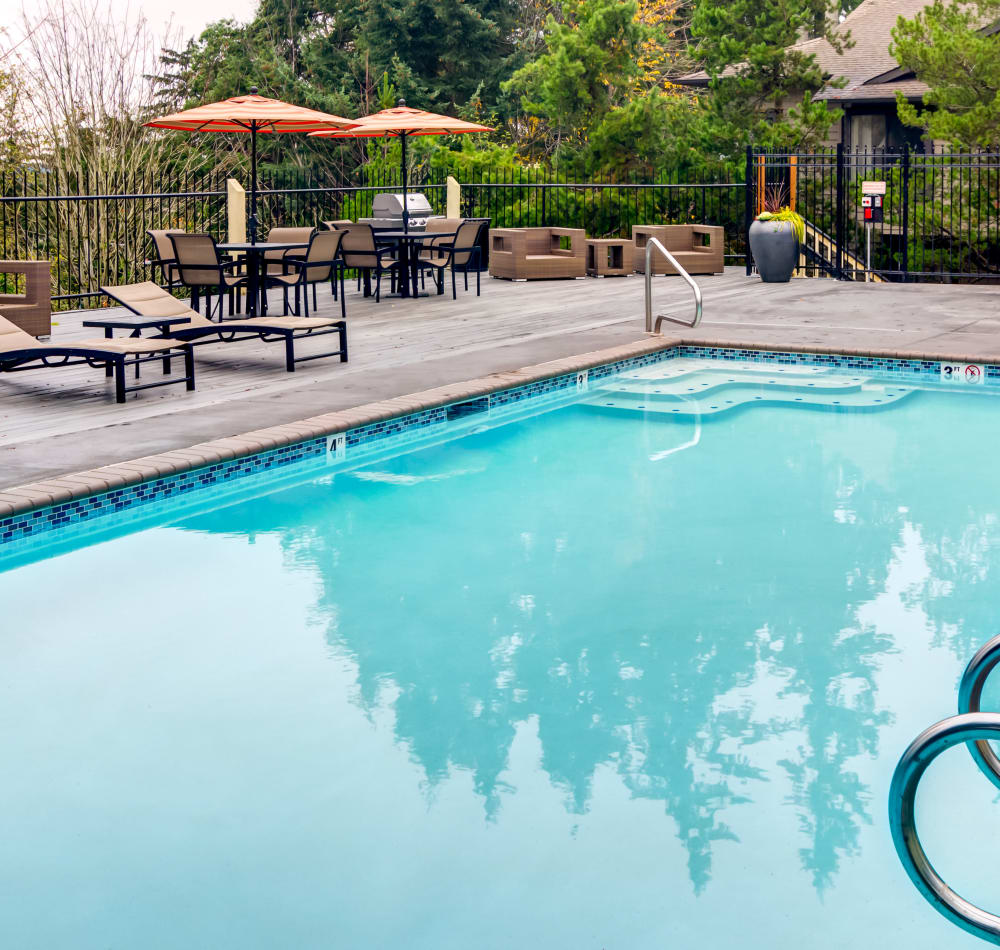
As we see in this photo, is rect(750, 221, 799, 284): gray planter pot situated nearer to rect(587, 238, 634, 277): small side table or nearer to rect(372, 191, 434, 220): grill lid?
rect(587, 238, 634, 277): small side table

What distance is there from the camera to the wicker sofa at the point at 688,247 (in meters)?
16.0

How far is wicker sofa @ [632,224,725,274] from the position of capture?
16047 millimetres

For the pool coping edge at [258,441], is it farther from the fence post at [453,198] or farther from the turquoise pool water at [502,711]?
the fence post at [453,198]

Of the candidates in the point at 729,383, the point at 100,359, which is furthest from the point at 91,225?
the point at 729,383

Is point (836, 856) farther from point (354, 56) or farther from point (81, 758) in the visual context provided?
point (354, 56)

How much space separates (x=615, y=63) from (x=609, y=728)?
19893 millimetres

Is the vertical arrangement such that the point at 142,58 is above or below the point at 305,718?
above

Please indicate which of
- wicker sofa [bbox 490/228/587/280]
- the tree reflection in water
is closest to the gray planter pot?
wicker sofa [bbox 490/228/587/280]

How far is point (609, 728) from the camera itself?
12.5 ft

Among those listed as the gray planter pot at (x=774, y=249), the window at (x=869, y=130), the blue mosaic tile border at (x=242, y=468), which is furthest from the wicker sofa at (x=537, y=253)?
the window at (x=869, y=130)

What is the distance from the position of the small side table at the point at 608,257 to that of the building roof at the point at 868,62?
11.0 metres

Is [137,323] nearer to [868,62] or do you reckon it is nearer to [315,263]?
[315,263]

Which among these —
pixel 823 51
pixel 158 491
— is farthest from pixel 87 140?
pixel 823 51

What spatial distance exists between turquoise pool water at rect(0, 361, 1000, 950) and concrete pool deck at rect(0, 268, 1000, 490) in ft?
2.69
